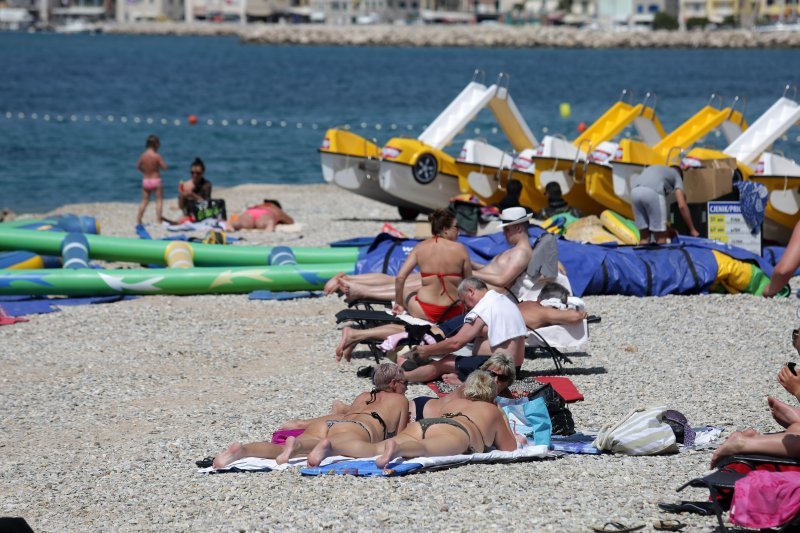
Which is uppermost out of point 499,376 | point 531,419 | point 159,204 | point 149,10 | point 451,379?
point 149,10

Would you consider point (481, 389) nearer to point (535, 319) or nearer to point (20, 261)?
point (535, 319)

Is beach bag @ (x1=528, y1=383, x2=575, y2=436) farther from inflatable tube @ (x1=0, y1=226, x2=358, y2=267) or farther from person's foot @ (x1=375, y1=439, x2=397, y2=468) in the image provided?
inflatable tube @ (x1=0, y1=226, x2=358, y2=267)

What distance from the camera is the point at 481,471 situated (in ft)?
22.3

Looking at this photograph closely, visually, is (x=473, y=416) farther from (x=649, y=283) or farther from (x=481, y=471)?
(x=649, y=283)

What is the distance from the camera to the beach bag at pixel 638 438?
714 cm

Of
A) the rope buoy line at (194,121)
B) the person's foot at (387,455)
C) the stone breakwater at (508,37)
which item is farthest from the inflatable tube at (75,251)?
the stone breakwater at (508,37)

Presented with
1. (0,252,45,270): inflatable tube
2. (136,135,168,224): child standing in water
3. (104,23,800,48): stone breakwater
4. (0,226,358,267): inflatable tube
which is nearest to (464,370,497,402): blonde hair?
(0,226,358,267): inflatable tube

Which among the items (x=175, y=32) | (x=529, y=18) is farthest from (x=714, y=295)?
(x=175, y=32)

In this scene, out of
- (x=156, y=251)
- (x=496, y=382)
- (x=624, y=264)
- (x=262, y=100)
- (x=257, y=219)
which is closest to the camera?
(x=496, y=382)

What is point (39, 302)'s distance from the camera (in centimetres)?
1215

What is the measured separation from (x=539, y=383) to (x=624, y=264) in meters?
4.32

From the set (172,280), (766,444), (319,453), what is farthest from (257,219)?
(766,444)

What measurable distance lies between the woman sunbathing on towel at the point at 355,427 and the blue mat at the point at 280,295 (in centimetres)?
497

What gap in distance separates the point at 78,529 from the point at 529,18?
153865 mm
